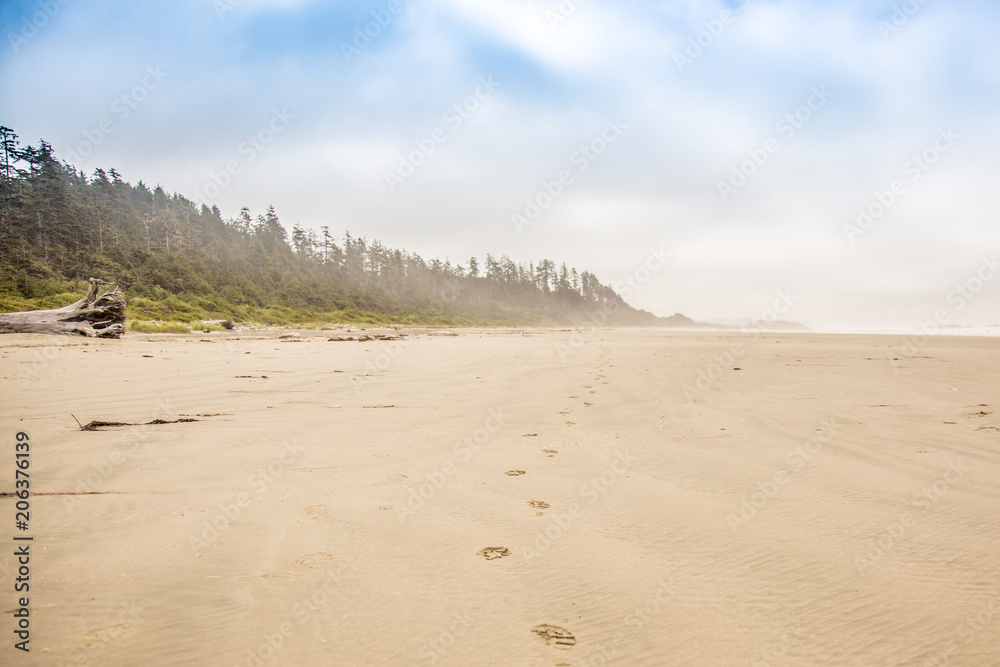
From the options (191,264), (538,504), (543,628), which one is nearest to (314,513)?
(538,504)

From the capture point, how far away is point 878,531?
7.04 ft

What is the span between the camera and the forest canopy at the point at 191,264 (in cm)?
3231

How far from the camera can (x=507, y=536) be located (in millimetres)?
2156

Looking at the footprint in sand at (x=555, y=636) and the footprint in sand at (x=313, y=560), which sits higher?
the footprint in sand at (x=555, y=636)

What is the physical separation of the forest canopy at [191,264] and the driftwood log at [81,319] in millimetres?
12659

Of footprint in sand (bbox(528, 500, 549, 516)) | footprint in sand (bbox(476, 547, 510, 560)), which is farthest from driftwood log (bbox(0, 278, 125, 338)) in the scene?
footprint in sand (bbox(476, 547, 510, 560))

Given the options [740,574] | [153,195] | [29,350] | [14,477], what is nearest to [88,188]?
[153,195]

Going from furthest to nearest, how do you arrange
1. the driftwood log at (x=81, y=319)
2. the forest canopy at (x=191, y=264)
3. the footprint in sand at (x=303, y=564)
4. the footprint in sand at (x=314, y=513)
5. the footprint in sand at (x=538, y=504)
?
1. the forest canopy at (x=191, y=264)
2. the driftwood log at (x=81, y=319)
3. the footprint in sand at (x=538, y=504)
4. the footprint in sand at (x=314, y=513)
5. the footprint in sand at (x=303, y=564)

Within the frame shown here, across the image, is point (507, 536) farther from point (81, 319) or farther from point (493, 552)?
point (81, 319)

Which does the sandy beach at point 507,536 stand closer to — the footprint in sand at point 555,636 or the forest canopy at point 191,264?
the footprint in sand at point 555,636

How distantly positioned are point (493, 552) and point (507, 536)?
0.16 metres

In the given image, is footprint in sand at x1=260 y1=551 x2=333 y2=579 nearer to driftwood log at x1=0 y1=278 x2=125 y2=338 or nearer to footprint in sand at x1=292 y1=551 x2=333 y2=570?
footprint in sand at x1=292 y1=551 x2=333 y2=570

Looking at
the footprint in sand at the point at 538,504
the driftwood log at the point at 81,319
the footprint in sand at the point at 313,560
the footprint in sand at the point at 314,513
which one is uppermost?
the driftwood log at the point at 81,319

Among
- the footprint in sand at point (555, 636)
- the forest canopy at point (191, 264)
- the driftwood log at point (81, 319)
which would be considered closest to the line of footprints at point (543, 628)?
the footprint in sand at point (555, 636)
